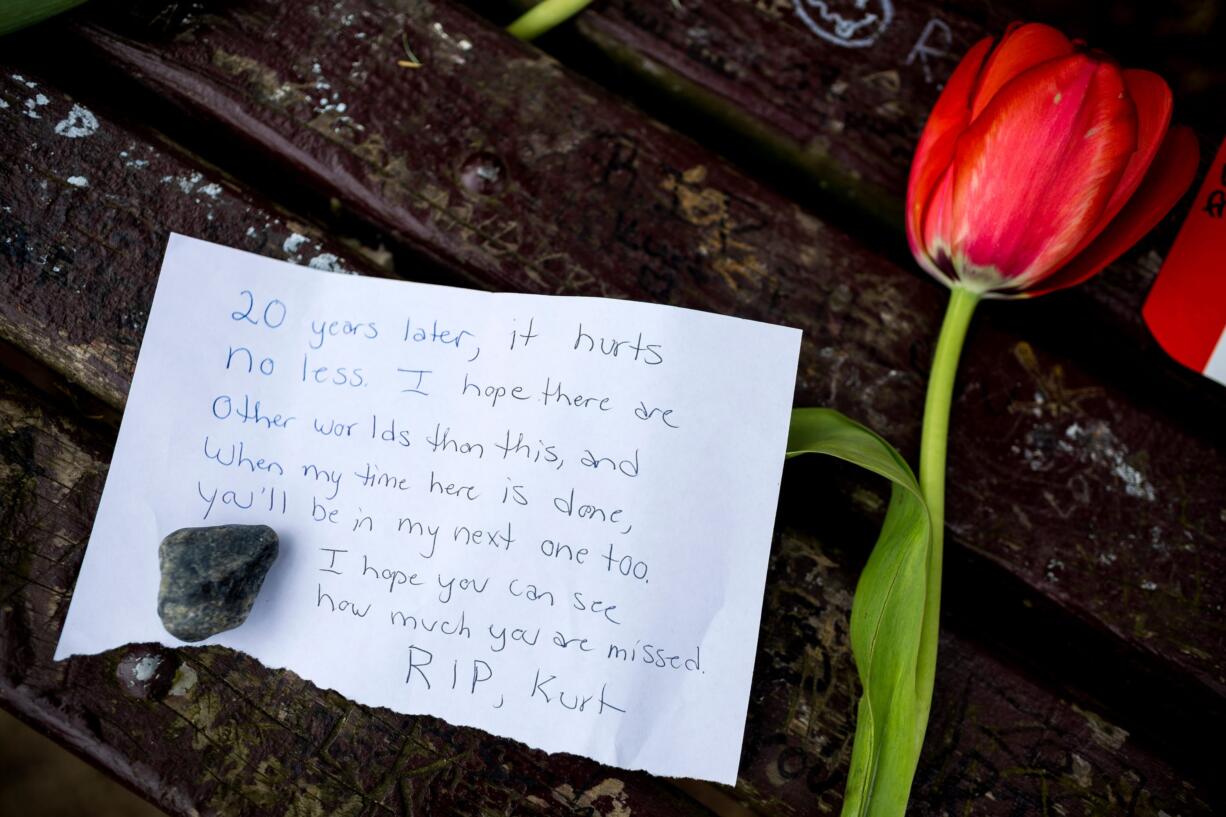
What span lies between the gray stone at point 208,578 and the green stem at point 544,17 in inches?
15.8

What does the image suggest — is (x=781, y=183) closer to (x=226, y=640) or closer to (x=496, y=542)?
(x=496, y=542)

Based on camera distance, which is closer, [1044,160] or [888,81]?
[1044,160]

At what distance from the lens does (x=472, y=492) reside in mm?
479

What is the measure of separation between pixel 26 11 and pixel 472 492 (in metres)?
0.42

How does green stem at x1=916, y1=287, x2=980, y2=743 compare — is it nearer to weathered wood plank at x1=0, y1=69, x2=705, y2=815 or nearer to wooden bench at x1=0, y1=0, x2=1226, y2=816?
wooden bench at x1=0, y1=0, x2=1226, y2=816

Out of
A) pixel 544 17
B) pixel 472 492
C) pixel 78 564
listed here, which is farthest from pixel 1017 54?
pixel 78 564

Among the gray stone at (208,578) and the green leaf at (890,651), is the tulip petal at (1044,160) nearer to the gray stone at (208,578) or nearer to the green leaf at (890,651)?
the green leaf at (890,651)

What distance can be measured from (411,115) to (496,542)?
11.9 inches

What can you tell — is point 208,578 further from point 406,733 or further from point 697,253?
point 697,253

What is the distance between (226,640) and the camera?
1.54 ft

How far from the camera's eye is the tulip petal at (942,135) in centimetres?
45

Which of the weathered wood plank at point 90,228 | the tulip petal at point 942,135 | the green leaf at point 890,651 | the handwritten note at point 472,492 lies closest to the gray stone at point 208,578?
the handwritten note at point 472,492

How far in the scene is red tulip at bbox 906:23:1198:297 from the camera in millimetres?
407

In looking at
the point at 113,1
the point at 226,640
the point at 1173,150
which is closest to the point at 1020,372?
the point at 1173,150
